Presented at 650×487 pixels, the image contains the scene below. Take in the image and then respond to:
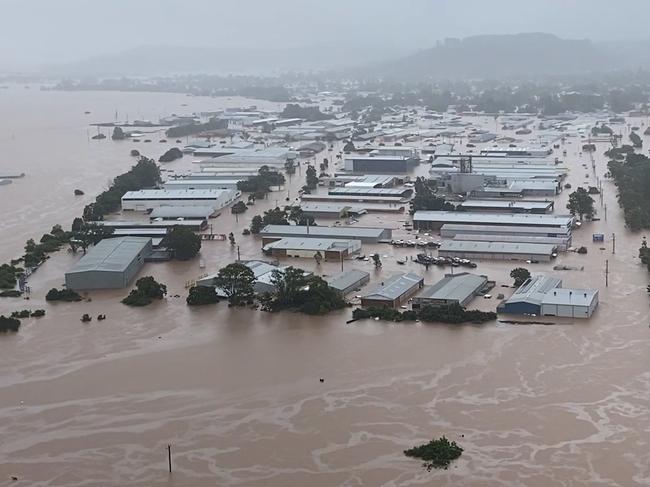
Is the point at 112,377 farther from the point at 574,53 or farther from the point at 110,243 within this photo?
the point at 574,53

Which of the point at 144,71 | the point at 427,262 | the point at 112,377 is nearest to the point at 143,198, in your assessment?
the point at 427,262

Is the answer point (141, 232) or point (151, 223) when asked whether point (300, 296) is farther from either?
point (151, 223)


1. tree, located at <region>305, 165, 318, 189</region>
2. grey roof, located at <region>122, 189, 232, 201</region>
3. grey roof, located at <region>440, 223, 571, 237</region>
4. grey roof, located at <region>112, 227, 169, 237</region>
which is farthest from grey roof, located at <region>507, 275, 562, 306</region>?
tree, located at <region>305, 165, 318, 189</region>

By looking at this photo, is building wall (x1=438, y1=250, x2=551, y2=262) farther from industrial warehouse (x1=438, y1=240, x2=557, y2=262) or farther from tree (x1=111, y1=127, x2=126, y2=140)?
→ tree (x1=111, y1=127, x2=126, y2=140)

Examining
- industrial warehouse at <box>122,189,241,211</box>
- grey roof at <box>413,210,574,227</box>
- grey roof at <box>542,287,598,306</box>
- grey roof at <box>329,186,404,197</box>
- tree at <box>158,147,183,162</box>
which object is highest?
tree at <box>158,147,183,162</box>

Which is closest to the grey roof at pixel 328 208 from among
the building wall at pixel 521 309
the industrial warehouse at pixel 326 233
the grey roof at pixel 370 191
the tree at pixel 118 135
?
the grey roof at pixel 370 191
